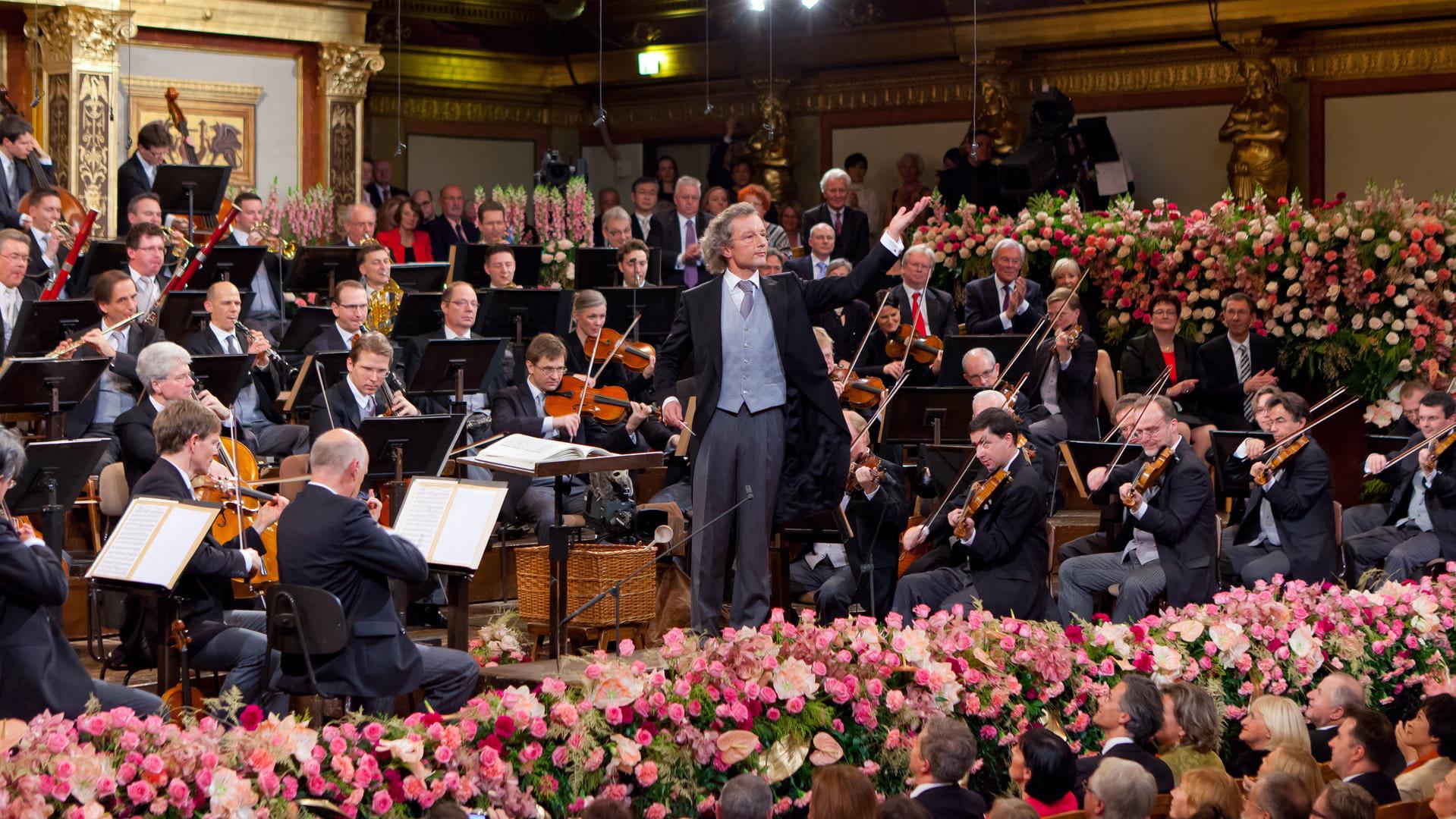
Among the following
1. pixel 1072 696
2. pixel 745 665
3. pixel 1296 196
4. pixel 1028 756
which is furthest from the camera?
pixel 1296 196

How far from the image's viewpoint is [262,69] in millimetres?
12648

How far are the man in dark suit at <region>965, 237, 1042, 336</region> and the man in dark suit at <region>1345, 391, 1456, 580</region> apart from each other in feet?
7.00

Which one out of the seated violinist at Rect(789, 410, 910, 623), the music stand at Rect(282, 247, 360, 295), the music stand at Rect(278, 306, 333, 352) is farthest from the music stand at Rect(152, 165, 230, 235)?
the seated violinist at Rect(789, 410, 910, 623)

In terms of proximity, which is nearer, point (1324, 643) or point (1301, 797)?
point (1301, 797)

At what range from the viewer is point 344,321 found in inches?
329

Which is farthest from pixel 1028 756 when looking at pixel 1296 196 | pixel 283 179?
pixel 283 179

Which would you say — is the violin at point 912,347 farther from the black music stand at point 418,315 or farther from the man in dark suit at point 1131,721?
the man in dark suit at point 1131,721

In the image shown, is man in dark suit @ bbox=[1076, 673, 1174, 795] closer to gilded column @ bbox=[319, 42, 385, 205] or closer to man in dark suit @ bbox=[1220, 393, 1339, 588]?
man in dark suit @ bbox=[1220, 393, 1339, 588]

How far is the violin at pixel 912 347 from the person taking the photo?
9.04 meters

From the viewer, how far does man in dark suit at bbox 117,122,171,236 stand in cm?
986

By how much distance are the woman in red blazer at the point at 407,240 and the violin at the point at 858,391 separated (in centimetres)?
432

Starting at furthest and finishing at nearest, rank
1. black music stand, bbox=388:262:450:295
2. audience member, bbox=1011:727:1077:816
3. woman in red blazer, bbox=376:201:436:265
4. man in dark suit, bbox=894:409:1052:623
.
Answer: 1. woman in red blazer, bbox=376:201:436:265
2. black music stand, bbox=388:262:450:295
3. man in dark suit, bbox=894:409:1052:623
4. audience member, bbox=1011:727:1077:816

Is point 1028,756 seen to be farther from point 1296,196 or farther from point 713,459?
point 1296,196

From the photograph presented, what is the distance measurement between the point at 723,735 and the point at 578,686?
49 cm
